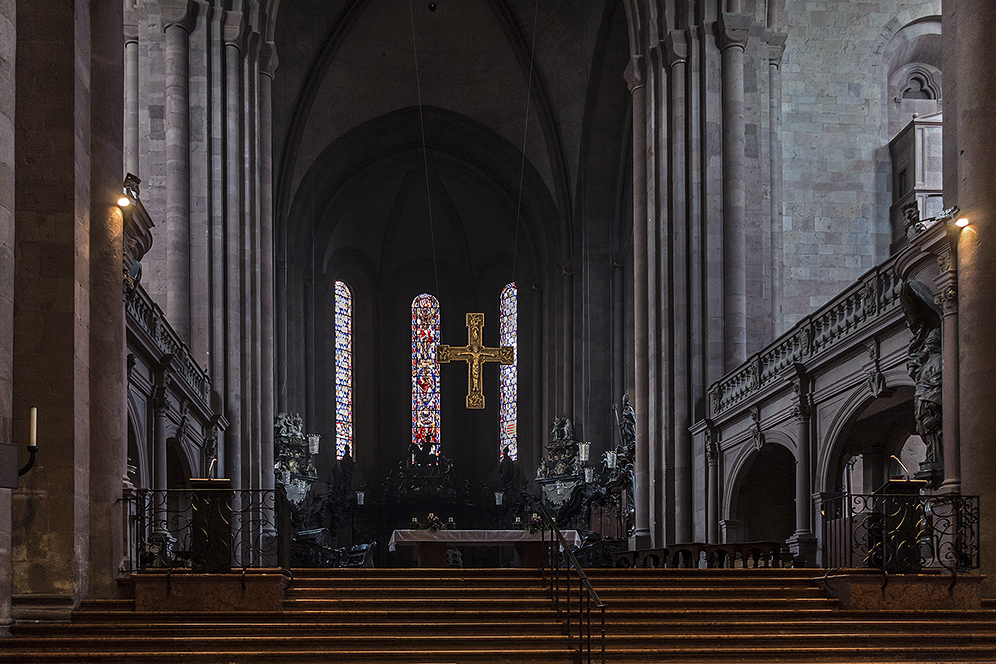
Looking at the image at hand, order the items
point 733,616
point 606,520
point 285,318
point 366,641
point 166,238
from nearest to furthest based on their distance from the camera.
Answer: point 366,641, point 733,616, point 166,238, point 606,520, point 285,318

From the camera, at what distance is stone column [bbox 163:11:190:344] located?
21.7m

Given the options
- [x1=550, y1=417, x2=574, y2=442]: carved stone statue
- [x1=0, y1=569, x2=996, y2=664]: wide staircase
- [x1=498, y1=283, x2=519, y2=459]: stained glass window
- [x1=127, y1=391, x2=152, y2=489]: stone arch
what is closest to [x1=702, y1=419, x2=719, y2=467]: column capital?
[x1=127, y1=391, x2=152, y2=489]: stone arch

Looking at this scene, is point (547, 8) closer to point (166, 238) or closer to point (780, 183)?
point (780, 183)

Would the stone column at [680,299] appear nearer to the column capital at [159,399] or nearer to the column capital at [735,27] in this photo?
the column capital at [735,27]

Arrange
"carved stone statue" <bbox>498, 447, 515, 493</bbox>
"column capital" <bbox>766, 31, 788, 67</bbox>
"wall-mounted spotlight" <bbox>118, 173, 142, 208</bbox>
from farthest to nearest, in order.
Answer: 1. "carved stone statue" <bbox>498, 447, 515, 493</bbox>
2. "column capital" <bbox>766, 31, 788, 67</bbox>
3. "wall-mounted spotlight" <bbox>118, 173, 142, 208</bbox>

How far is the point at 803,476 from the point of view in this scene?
59.4 feet

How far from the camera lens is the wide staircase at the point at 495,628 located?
31.6ft

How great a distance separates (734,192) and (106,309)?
14.0 meters

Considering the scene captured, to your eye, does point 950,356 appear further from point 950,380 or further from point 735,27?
point 735,27

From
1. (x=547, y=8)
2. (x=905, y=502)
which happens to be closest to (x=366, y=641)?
(x=905, y=502)

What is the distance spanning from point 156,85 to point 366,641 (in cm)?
1533

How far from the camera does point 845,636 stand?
10219mm

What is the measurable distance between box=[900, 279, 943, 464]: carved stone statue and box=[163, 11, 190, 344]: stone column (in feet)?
41.3

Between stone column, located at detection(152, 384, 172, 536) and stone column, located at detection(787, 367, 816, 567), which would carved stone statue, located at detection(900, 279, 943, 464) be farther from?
stone column, located at detection(152, 384, 172, 536)
